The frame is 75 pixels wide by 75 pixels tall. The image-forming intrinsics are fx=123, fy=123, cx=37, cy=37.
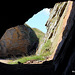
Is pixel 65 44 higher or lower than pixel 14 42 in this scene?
higher

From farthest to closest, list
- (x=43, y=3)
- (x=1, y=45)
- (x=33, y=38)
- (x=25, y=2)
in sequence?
(x=33, y=38), (x=1, y=45), (x=43, y=3), (x=25, y=2)

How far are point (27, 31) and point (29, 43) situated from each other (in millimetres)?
2457

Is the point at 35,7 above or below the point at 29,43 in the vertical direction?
above

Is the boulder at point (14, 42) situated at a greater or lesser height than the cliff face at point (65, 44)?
lesser

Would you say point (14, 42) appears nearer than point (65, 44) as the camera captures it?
No

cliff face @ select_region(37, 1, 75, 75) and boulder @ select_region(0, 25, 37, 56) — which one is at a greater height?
cliff face @ select_region(37, 1, 75, 75)

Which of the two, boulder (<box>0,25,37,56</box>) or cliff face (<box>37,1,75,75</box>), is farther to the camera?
boulder (<box>0,25,37,56</box>)

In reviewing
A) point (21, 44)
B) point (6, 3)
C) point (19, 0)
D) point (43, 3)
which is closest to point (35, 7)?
point (43, 3)

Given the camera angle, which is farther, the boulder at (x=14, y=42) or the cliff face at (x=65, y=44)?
the boulder at (x=14, y=42)

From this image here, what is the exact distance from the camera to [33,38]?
2566 centimetres

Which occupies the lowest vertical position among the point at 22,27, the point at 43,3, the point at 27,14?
the point at 22,27

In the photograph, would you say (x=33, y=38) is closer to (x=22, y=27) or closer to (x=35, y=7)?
(x=22, y=27)

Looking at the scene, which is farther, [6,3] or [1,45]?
[1,45]

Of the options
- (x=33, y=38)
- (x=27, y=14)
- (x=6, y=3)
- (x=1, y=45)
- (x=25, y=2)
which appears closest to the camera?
(x=6, y=3)
